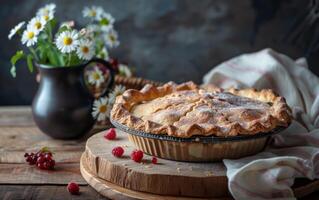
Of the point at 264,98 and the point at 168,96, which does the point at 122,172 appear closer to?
the point at 168,96

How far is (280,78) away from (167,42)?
2.77ft

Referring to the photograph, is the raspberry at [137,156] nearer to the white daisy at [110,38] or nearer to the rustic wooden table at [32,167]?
the rustic wooden table at [32,167]

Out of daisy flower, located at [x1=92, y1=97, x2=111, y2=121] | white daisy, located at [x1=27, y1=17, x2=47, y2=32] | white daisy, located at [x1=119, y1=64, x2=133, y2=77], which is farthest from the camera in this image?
white daisy, located at [x1=119, y1=64, x2=133, y2=77]

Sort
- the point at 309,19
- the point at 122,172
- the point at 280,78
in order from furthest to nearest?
the point at 309,19
the point at 280,78
the point at 122,172

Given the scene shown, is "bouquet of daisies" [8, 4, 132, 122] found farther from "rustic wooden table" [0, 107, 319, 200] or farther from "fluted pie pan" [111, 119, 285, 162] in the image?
"fluted pie pan" [111, 119, 285, 162]

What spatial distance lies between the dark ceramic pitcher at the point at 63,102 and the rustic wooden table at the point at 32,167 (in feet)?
0.21

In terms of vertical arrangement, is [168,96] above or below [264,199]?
above

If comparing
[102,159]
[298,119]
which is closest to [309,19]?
[298,119]

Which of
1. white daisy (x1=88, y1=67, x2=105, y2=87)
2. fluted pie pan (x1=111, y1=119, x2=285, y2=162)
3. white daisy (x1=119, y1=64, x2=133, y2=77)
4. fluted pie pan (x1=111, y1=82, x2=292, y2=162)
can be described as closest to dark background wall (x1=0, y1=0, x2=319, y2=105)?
white daisy (x1=119, y1=64, x2=133, y2=77)

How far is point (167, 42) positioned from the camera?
313cm

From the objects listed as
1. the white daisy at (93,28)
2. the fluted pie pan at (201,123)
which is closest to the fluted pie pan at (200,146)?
the fluted pie pan at (201,123)

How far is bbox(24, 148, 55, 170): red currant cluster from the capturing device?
1.99 meters

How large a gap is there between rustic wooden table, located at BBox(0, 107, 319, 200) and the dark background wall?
0.66 meters

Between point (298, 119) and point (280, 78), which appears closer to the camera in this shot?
point (298, 119)
